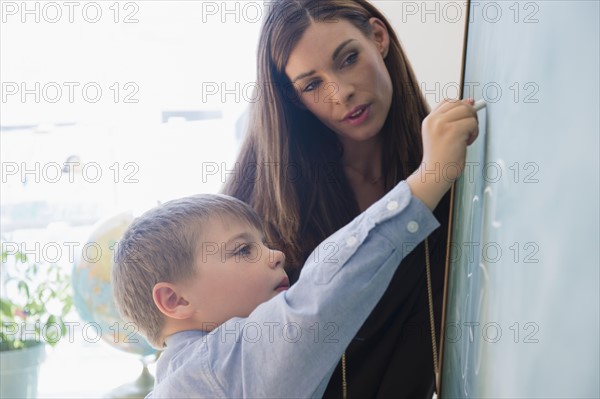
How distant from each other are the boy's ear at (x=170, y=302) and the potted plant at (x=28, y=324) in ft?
4.30

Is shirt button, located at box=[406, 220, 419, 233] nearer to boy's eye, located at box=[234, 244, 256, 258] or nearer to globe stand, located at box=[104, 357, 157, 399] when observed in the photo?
boy's eye, located at box=[234, 244, 256, 258]

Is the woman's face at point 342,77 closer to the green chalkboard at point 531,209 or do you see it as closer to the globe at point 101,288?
the green chalkboard at point 531,209

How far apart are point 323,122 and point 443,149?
2.06 feet

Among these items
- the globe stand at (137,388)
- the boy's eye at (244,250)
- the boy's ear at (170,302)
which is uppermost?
the boy's eye at (244,250)

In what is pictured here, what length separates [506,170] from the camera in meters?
0.58

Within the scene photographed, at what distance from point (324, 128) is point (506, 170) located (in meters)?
0.77

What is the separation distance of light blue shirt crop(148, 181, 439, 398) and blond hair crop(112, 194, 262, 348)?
0.43 feet

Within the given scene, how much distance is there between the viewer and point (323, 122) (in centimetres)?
131

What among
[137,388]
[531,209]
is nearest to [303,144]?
[531,209]

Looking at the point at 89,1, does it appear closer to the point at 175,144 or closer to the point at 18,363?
the point at 175,144

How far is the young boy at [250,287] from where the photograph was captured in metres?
0.67

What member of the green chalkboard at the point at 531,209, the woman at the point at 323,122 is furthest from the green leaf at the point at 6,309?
the green chalkboard at the point at 531,209

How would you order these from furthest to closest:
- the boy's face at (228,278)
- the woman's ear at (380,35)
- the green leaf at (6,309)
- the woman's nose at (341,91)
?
1. the green leaf at (6,309)
2. the woman's ear at (380,35)
3. the woman's nose at (341,91)
4. the boy's face at (228,278)

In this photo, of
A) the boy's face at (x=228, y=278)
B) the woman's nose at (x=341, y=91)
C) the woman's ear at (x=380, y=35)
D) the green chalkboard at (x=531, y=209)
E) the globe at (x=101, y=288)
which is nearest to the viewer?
the green chalkboard at (x=531, y=209)
